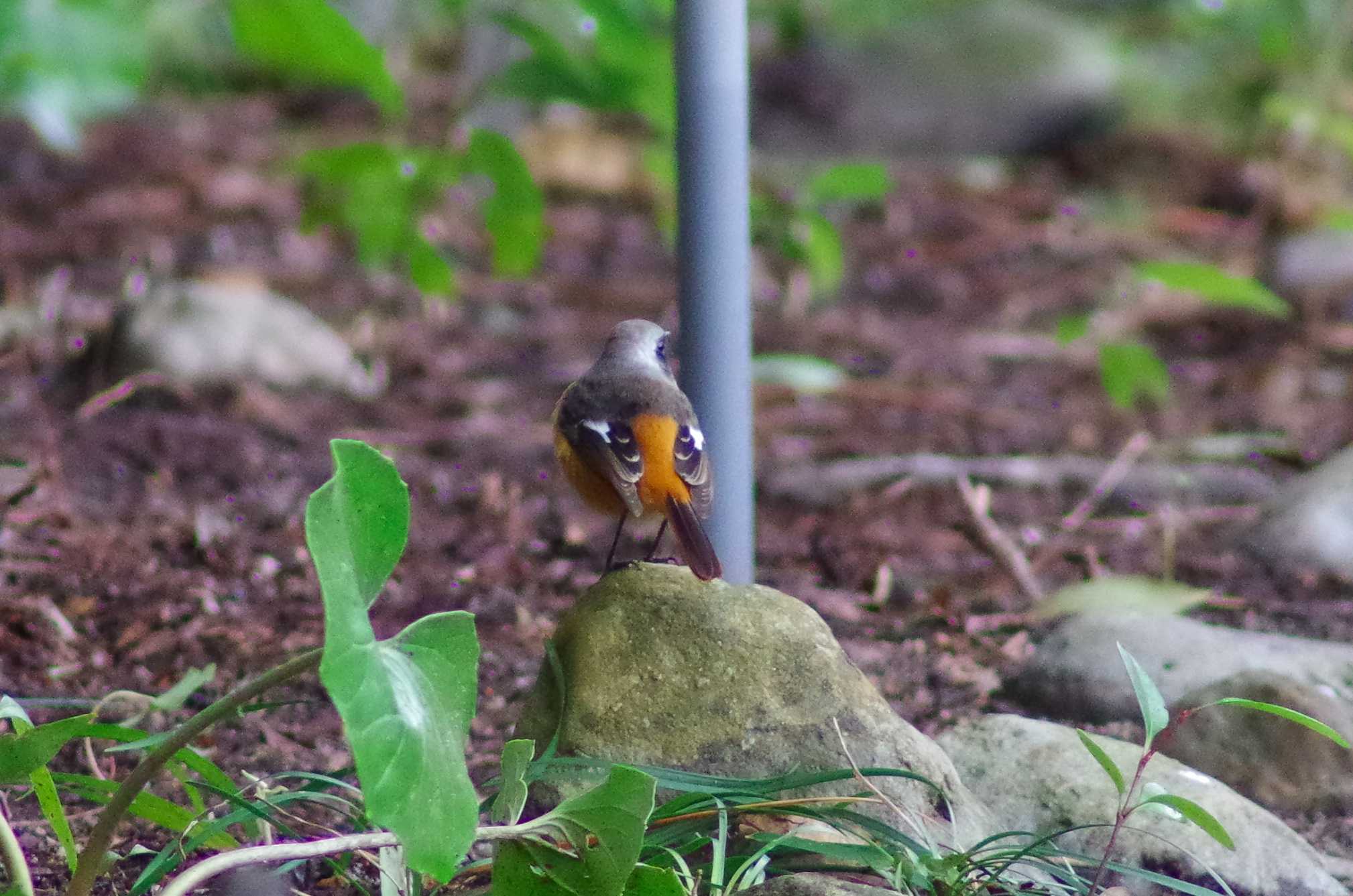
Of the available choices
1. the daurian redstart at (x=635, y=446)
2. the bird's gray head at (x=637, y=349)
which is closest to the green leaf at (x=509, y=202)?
the bird's gray head at (x=637, y=349)

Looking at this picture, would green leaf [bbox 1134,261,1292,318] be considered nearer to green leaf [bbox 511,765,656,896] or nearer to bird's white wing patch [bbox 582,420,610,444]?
bird's white wing patch [bbox 582,420,610,444]

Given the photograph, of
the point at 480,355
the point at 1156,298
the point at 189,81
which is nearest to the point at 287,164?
the point at 480,355

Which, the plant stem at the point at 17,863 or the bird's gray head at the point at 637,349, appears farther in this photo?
the bird's gray head at the point at 637,349

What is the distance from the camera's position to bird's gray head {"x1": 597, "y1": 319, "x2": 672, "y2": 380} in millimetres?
2752

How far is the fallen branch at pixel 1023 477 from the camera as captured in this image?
418 centimetres

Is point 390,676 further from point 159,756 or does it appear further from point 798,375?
point 798,375

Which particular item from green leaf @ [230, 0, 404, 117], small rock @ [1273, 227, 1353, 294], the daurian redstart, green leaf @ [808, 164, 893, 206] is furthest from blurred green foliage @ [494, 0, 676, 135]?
small rock @ [1273, 227, 1353, 294]

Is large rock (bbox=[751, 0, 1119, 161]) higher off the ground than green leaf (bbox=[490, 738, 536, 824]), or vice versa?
large rock (bbox=[751, 0, 1119, 161])

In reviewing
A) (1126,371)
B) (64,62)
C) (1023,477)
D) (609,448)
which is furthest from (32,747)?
(64,62)

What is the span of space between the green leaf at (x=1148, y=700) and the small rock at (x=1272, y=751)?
2.20 feet

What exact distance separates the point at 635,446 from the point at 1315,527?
193cm

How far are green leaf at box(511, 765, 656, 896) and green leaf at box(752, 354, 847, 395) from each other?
3506mm

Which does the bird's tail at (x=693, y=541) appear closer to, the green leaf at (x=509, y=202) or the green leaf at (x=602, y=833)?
the green leaf at (x=602, y=833)

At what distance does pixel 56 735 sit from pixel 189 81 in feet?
29.7
